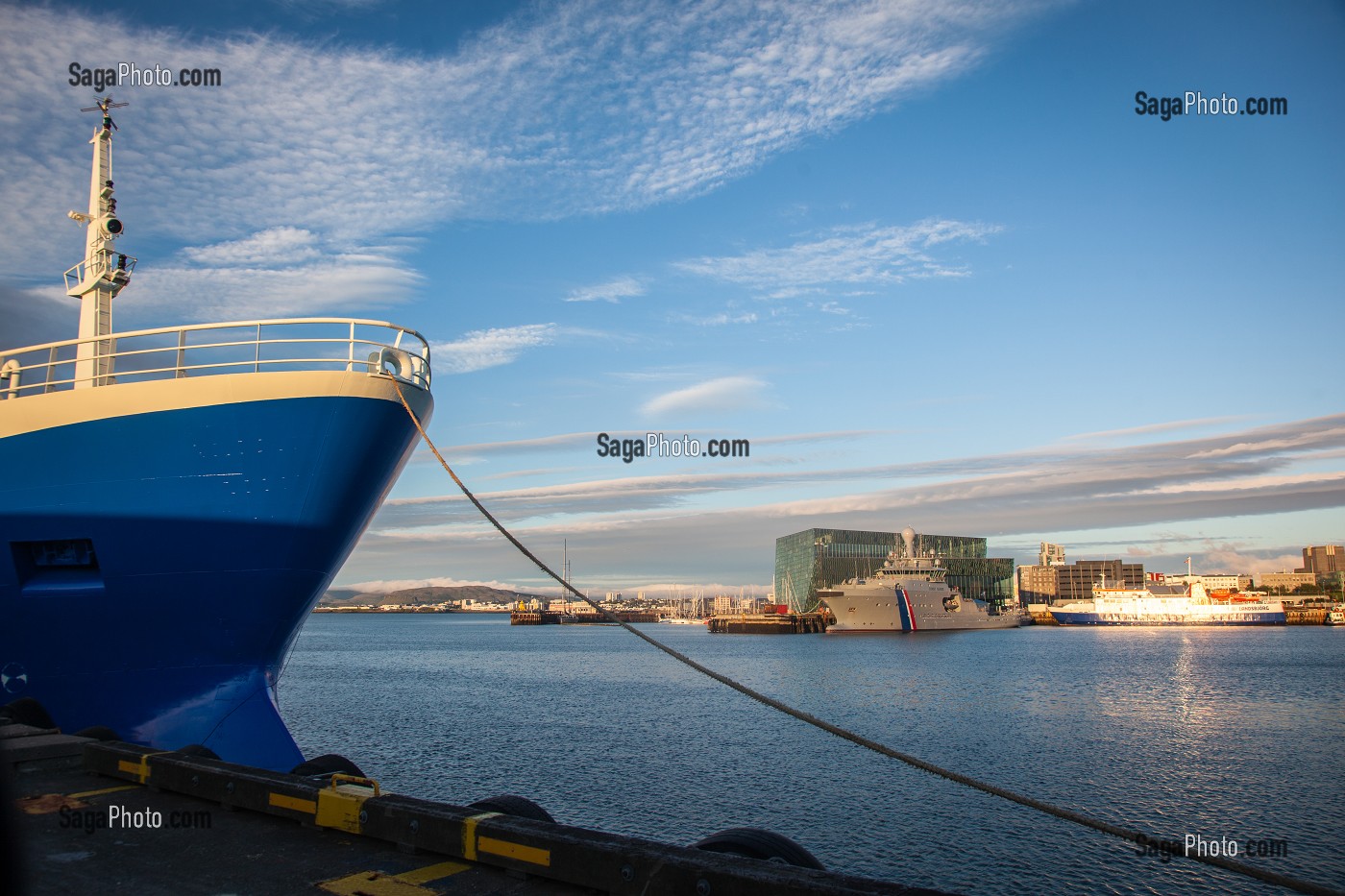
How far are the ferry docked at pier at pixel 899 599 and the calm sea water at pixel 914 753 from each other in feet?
148

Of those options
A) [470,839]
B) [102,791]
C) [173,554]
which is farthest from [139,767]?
[173,554]

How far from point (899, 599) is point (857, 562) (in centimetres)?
3884

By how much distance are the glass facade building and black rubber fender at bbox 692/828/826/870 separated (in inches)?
4293

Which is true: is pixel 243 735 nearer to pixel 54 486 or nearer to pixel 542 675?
pixel 54 486

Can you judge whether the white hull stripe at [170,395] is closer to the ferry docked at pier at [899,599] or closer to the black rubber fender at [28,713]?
the black rubber fender at [28,713]

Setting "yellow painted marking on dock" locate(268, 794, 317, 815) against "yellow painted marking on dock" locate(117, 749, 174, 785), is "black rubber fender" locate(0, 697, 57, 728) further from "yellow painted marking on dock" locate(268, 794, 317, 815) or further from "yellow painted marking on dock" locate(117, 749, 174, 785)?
"yellow painted marking on dock" locate(268, 794, 317, 815)

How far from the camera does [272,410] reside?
11.9 m

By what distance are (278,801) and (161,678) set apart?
283 inches

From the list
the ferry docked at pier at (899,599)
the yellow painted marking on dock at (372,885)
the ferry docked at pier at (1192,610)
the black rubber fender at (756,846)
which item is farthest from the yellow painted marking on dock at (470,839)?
the ferry docked at pier at (1192,610)

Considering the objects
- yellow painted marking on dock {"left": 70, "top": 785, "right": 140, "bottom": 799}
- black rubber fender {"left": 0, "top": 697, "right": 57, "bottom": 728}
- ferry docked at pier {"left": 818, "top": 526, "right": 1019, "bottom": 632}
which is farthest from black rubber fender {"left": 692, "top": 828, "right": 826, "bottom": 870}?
ferry docked at pier {"left": 818, "top": 526, "right": 1019, "bottom": 632}

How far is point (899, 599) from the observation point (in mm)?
93625

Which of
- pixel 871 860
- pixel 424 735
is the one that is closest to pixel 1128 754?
pixel 871 860

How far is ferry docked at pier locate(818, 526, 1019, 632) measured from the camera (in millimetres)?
94000

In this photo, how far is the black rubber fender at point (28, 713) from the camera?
11352 mm
